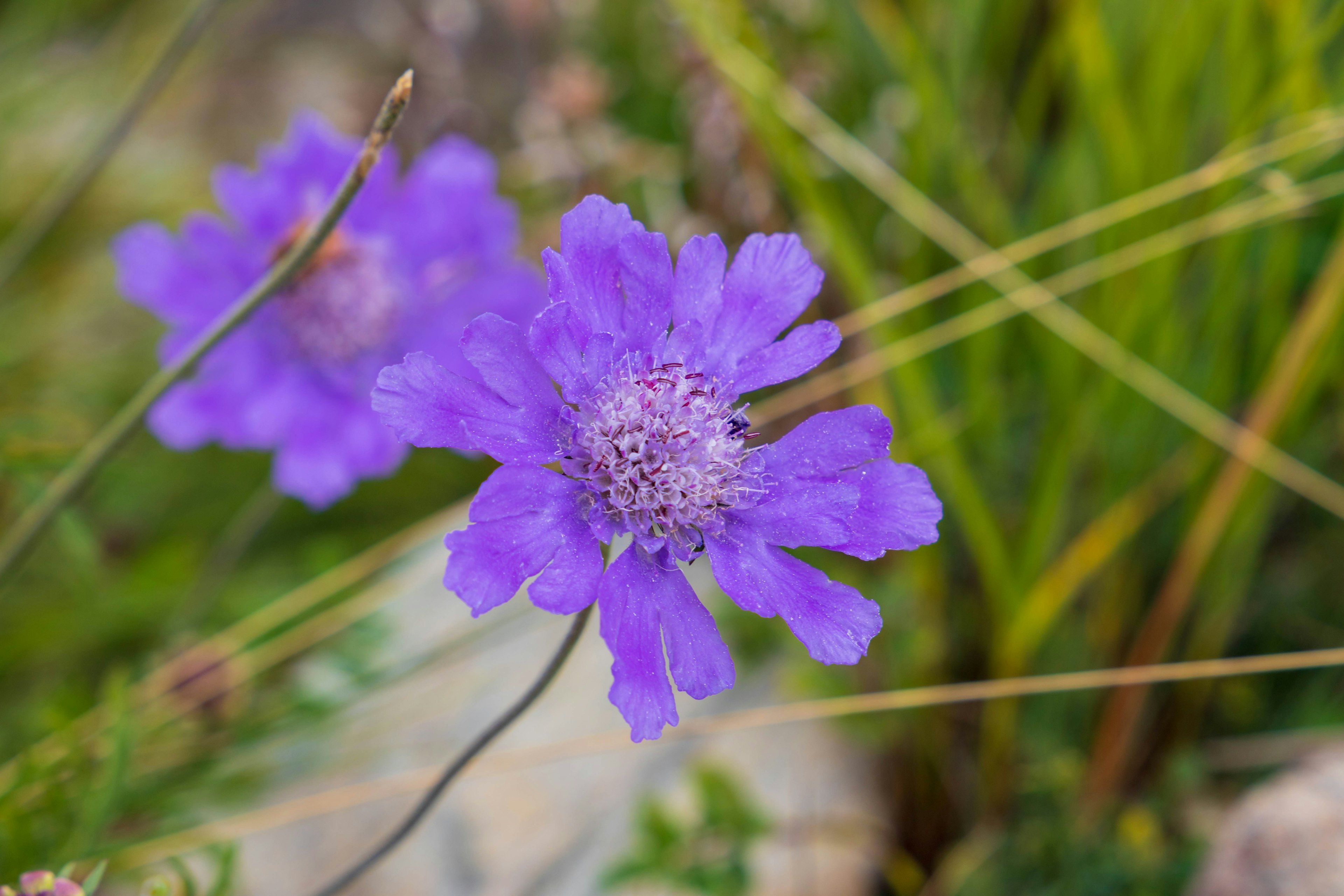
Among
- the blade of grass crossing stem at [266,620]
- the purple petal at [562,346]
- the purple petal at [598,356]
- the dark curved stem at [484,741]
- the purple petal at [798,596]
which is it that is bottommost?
the dark curved stem at [484,741]

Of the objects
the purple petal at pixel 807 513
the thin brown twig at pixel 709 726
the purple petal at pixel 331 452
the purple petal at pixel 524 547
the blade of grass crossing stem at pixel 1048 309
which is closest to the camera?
the purple petal at pixel 524 547

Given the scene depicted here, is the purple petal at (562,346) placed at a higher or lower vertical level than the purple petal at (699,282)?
lower

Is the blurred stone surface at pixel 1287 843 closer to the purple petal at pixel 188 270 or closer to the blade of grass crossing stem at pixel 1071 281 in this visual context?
the blade of grass crossing stem at pixel 1071 281

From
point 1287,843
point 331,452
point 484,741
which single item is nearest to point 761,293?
point 484,741

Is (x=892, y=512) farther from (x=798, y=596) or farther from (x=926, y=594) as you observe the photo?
(x=926, y=594)

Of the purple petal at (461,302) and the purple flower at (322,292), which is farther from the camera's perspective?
the purple petal at (461,302)

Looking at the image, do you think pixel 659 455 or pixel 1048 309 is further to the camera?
pixel 1048 309

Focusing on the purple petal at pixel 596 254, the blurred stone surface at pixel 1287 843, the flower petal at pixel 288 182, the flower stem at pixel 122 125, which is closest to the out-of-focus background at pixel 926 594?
the blurred stone surface at pixel 1287 843

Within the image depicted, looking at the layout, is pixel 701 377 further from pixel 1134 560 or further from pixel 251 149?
pixel 251 149
